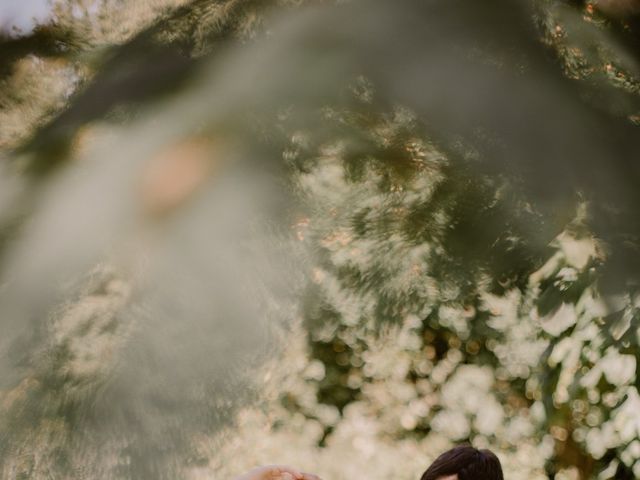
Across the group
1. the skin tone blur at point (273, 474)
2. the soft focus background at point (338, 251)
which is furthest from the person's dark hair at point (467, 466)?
the soft focus background at point (338, 251)

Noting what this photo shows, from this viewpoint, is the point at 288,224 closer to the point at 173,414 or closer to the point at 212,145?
the point at 212,145

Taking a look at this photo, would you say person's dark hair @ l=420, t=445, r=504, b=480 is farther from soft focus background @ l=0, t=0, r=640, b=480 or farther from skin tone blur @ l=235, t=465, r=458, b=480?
soft focus background @ l=0, t=0, r=640, b=480

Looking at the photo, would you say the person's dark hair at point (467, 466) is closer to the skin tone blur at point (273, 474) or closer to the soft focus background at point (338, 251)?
the skin tone blur at point (273, 474)

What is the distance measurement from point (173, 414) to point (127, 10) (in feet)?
10.1

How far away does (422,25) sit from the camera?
5.14 metres

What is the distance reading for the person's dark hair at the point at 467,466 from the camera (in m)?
2.20

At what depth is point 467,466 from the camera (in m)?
2.20

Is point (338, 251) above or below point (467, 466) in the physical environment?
below

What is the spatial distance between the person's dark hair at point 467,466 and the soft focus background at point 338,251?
191 cm

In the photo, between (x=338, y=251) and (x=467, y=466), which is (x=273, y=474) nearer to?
(x=467, y=466)

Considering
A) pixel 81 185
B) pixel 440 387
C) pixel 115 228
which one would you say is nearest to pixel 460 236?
pixel 440 387

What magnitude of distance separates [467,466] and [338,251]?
8.88 ft

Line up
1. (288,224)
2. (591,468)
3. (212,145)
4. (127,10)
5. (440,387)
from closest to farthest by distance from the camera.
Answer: (591,468)
(440,387)
(288,224)
(212,145)
(127,10)

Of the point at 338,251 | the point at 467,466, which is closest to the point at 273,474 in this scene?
the point at 467,466
